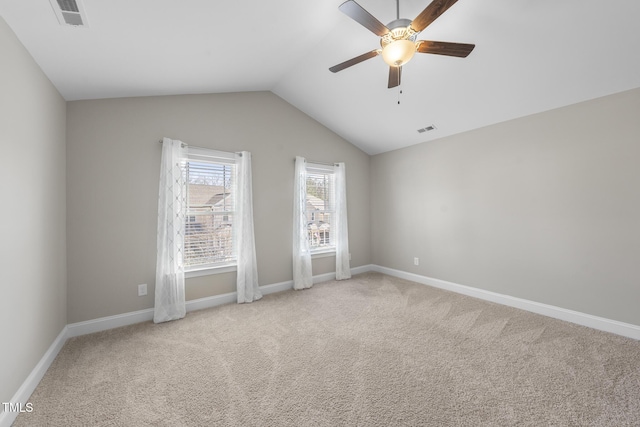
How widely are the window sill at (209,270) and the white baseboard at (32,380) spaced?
4.09 ft

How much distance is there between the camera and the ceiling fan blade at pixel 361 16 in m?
1.61

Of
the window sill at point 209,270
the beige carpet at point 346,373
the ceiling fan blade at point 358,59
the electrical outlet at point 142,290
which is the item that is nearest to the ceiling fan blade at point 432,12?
the ceiling fan blade at point 358,59

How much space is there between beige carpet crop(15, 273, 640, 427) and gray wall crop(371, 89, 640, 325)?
538 mm

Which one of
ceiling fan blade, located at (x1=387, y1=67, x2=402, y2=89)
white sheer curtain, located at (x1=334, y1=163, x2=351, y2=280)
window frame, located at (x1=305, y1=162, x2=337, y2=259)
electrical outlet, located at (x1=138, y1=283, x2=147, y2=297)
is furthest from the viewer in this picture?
white sheer curtain, located at (x1=334, y1=163, x2=351, y2=280)

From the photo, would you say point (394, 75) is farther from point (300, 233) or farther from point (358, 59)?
point (300, 233)

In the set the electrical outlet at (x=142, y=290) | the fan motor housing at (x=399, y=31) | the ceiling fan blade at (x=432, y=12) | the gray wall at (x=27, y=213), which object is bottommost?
the electrical outlet at (x=142, y=290)

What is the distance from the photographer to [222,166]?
3.67 metres

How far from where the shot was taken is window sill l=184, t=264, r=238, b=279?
11.1 feet

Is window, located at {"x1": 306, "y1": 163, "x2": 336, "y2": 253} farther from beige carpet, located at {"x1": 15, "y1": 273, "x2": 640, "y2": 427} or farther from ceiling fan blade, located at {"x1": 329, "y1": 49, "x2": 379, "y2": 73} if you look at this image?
ceiling fan blade, located at {"x1": 329, "y1": 49, "x2": 379, "y2": 73}

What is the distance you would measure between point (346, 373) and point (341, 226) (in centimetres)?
292

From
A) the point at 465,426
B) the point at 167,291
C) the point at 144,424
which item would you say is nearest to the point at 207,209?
the point at 167,291

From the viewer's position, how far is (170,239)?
3.12 m

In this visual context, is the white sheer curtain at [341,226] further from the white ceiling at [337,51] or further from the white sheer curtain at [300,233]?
the white ceiling at [337,51]

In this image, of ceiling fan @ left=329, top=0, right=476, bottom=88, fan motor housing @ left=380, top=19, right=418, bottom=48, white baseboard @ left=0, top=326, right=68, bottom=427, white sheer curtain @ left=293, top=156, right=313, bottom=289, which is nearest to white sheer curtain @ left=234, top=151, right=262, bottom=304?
white sheer curtain @ left=293, top=156, right=313, bottom=289
